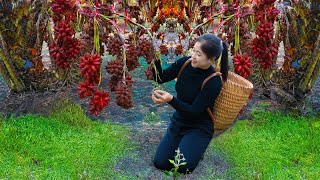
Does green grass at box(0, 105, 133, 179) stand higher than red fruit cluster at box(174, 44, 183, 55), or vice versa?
red fruit cluster at box(174, 44, 183, 55)

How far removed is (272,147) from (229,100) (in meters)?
0.74

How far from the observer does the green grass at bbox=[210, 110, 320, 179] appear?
13.8 ft

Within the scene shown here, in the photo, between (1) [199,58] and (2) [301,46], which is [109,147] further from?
(2) [301,46]

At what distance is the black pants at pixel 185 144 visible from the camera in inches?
162

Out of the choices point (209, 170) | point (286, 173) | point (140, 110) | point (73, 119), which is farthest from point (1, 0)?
point (286, 173)

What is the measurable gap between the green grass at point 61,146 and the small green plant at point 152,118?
0.45 m

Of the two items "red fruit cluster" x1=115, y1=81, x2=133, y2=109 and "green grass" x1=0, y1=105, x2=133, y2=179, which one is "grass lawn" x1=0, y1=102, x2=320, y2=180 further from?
"red fruit cluster" x1=115, y1=81, x2=133, y2=109

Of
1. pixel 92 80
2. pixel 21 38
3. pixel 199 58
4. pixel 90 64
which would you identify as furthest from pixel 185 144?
pixel 21 38

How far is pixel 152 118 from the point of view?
5.55 m

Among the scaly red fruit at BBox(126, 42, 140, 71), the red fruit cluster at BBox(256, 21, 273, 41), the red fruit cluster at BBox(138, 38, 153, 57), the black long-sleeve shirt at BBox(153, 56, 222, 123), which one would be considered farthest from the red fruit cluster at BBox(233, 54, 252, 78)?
the scaly red fruit at BBox(126, 42, 140, 71)

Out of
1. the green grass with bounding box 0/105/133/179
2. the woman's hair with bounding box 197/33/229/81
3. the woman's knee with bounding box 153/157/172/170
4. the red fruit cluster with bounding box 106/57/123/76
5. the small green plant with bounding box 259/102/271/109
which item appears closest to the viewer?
the red fruit cluster with bounding box 106/57/123/76

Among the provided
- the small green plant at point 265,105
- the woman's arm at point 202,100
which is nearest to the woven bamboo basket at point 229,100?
the woman's arm at point 202,100

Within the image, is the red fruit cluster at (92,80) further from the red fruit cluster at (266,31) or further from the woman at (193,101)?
the red fruit cluster at (266,31)

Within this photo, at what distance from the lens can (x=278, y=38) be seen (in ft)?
18.5
